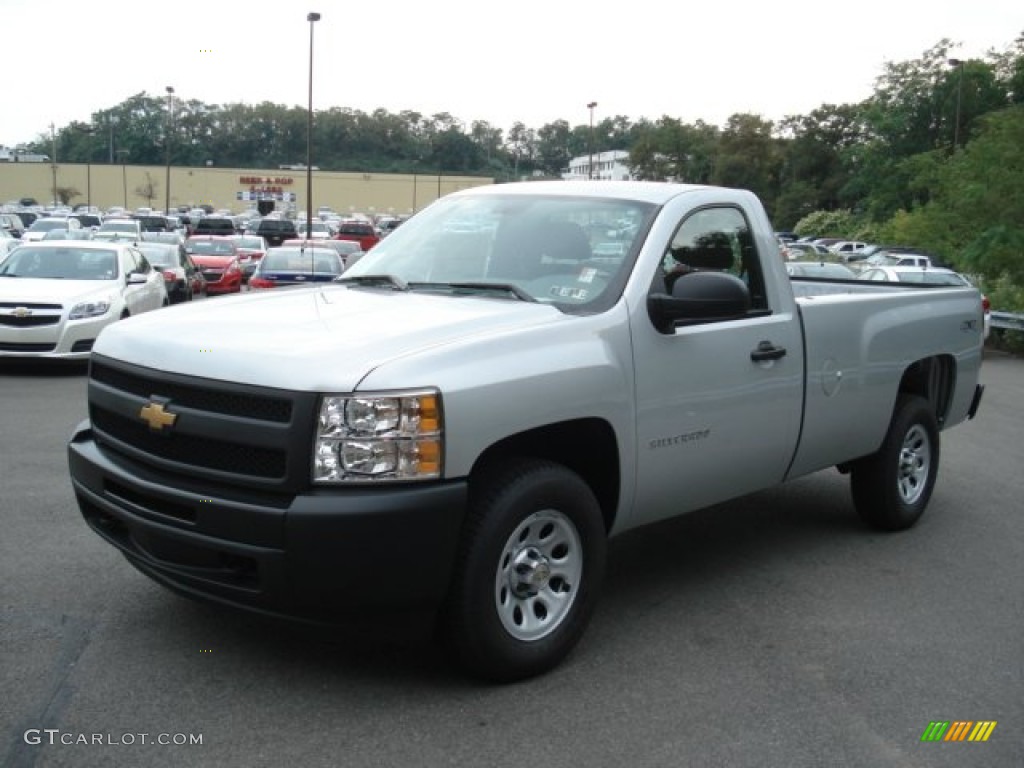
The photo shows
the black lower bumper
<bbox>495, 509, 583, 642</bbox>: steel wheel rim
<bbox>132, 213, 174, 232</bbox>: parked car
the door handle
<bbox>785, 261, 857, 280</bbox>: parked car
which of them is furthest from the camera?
<bbox>132, 213, 174, 232</bbox>: parked car

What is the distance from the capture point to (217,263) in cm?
2719

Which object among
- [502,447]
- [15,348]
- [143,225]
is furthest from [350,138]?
[502,447]

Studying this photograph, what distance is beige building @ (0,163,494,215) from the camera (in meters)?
109

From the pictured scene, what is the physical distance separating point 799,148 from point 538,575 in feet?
293

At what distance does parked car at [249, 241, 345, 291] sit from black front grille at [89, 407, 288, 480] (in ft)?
45.6

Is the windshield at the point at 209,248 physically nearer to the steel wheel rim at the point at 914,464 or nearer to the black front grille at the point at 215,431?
the steel wheel rim at the point at 914,464

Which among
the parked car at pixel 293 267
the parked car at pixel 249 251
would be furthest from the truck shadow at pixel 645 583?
the parked car at pixel 249 251

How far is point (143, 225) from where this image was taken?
165 ft

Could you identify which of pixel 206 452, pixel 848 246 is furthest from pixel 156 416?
pixel 848 246

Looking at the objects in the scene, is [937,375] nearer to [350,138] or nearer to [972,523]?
[972,523]

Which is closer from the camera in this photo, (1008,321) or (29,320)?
(29,320)

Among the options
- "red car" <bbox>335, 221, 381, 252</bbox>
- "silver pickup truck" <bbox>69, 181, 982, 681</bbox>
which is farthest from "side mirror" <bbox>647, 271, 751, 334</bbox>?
"red car" <bbox>335, 221, 381, 252</bbox>

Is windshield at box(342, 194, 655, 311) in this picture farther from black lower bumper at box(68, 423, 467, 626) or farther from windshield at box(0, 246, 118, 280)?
windshield at box(0, 246, 118, 280)

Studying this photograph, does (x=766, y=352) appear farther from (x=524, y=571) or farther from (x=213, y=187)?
(x=213, y=187)
